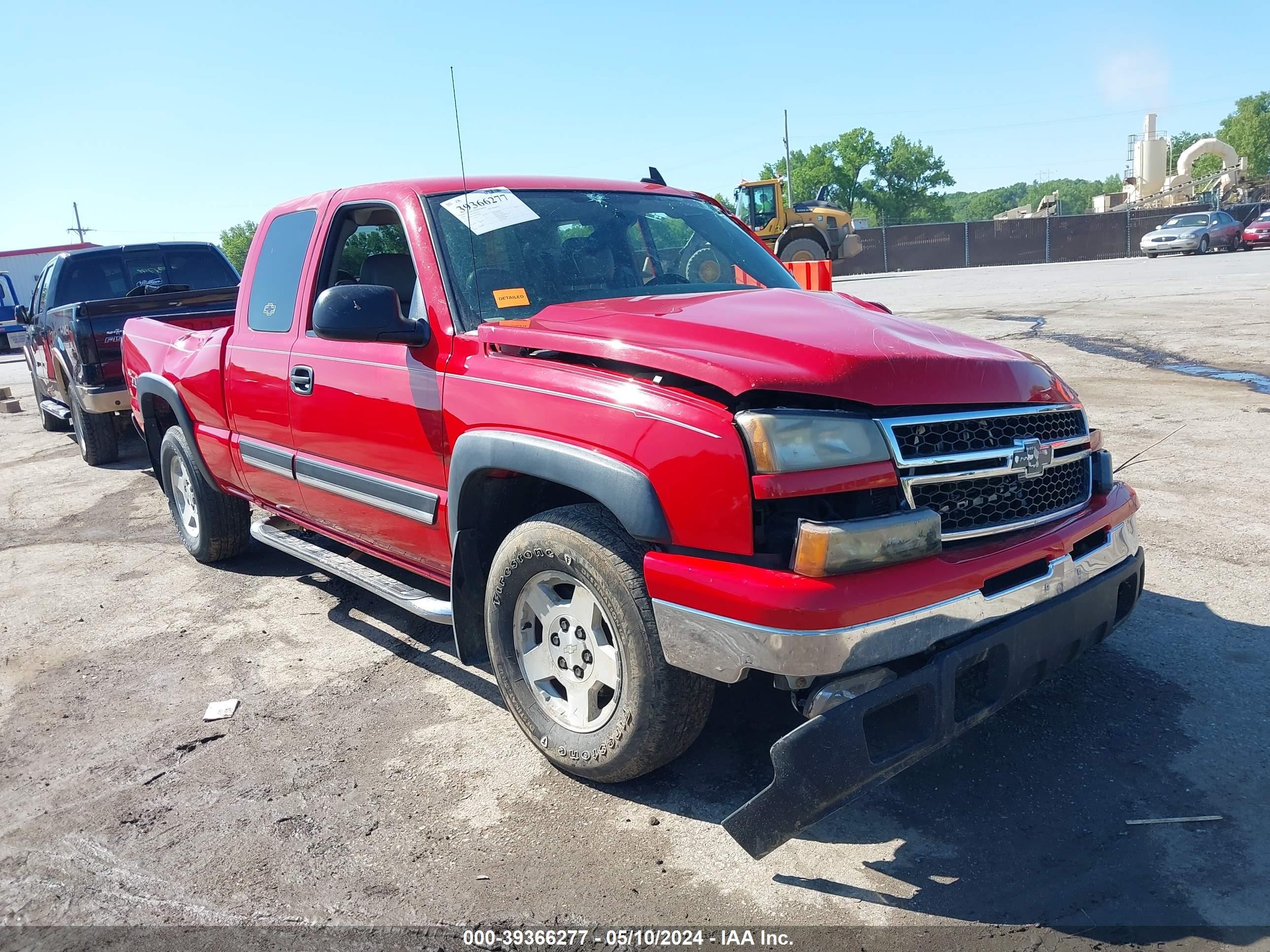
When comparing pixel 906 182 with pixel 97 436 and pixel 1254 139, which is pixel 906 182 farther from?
pixel 97 436

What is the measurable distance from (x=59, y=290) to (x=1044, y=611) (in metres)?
10.1

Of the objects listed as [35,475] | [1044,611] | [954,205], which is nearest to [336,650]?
[1044,611]

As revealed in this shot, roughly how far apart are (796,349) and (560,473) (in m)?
0.76

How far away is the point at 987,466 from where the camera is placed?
2.64m

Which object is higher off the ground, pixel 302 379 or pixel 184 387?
pixel 302 379

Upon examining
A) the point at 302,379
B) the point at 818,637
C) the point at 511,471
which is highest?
the point at 302,379

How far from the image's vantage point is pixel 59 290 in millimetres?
9648

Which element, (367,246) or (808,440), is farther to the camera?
(367,246)

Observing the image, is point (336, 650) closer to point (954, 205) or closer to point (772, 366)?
point (772, 366)

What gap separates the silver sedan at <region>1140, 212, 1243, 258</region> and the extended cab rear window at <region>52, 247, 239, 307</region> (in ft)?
96.9

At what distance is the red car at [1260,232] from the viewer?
31.2 m

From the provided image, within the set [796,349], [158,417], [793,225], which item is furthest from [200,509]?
[793,225]

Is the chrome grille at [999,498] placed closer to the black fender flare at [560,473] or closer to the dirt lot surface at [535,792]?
the black fender flare at [560,473]

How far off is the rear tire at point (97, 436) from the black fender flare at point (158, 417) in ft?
10.3
